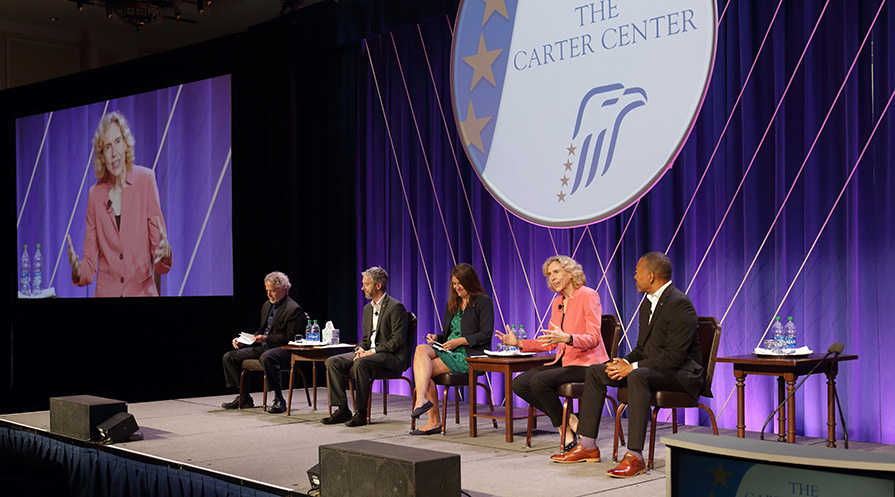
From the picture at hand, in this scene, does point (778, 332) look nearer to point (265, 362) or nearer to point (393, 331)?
point (393, 331)

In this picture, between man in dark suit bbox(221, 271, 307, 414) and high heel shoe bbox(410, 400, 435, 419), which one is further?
man in dark suit bbox(221, 271, 307, 414)

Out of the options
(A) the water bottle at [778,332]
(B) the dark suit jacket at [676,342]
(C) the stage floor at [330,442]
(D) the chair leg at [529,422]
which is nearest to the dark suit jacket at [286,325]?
(C) the stage floor at [330,442]

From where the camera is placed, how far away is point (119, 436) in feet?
17.9

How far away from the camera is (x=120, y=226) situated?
9359 mm

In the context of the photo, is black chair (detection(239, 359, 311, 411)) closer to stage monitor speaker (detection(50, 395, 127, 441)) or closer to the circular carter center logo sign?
stage monitor speaker (detection(50, 395, 127, 441))

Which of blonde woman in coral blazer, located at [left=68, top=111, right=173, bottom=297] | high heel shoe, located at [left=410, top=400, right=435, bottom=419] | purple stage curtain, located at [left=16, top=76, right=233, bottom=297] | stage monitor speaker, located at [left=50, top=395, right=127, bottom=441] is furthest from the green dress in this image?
blonde woman in coral blazer, located at [left=68, top=111, right=173, bottom=297]

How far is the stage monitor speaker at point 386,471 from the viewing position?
3.33 m

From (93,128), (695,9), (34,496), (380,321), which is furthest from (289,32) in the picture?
(34,496)

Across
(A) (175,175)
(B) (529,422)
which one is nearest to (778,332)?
(B) (529,422)

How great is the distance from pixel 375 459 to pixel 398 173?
5093 mm

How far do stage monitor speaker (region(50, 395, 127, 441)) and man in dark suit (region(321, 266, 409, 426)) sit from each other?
140 cm

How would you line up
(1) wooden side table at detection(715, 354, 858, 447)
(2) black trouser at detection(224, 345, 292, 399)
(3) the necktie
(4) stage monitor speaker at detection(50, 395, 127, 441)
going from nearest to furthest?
(3) the necktie < (1) wooden side table at detection(715, 354, 858, 447) < (4) stage monitor speaker at detection(50, 395, 127, 441) < (2) black trouser at detection(224, 345, 292, 399)

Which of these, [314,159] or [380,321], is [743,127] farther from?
[314,159]

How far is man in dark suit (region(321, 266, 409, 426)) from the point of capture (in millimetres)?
6238
